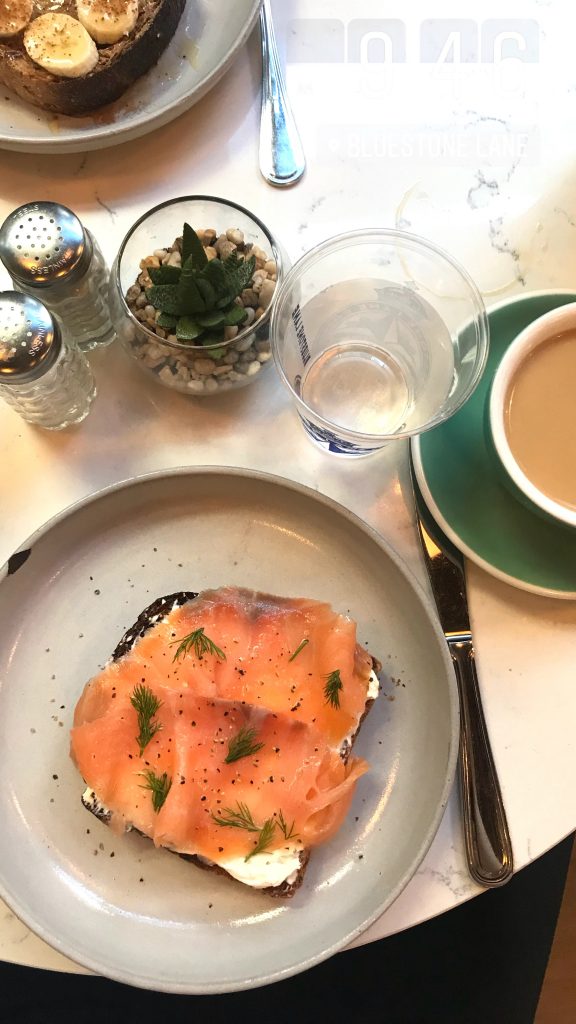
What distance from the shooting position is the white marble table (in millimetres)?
1179

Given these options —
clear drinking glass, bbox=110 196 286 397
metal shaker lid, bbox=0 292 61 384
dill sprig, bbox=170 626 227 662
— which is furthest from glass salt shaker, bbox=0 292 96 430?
dill sprig, bbox=170 626 227 662

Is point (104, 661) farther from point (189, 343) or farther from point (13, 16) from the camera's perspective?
point (13, 16)

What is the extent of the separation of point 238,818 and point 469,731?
37 cm

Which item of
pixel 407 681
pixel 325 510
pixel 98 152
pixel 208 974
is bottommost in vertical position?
pixel 208 974

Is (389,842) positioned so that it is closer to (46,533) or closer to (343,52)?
(46,533)

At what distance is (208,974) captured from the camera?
1011mm

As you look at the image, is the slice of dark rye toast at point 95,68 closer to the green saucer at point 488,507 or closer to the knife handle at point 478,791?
the green saucer at point 488,507

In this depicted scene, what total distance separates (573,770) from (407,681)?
0.28 m

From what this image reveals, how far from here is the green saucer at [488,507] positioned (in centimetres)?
112

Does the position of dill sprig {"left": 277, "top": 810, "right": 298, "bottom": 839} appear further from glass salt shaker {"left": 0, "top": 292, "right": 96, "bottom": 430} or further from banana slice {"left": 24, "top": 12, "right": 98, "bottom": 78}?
banana slice {"left": 24, "top": 12, "right": 98, "bottom": 78}

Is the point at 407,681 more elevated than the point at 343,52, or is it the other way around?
the point at 343,52

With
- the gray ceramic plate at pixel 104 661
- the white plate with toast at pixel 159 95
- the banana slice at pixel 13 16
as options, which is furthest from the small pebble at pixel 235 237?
the banana slice at pixel 13 16

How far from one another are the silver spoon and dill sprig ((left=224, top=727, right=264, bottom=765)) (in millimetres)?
942

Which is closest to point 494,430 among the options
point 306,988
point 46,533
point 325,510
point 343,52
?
point 325,510
